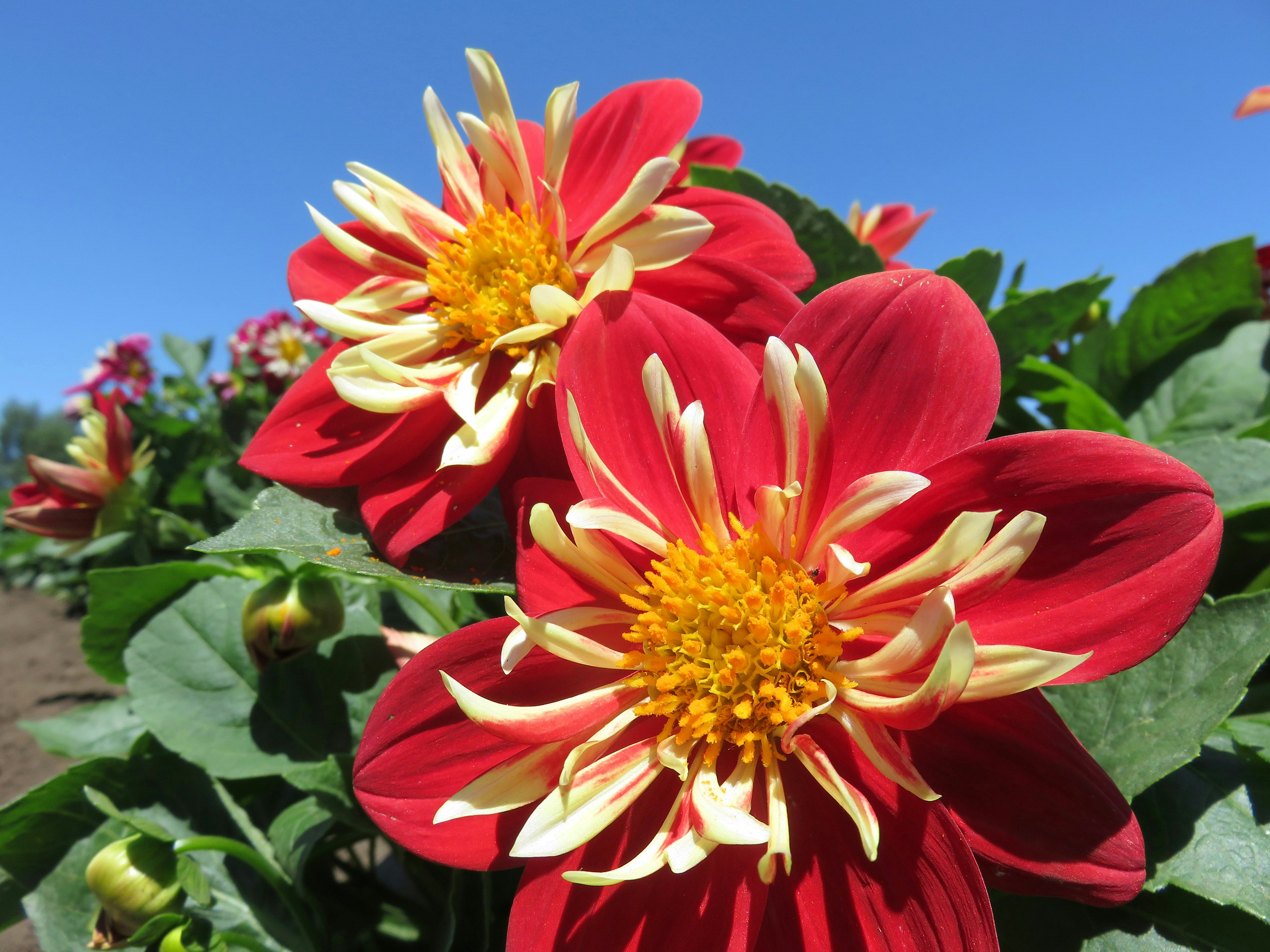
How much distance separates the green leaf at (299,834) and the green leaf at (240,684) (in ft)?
0.24

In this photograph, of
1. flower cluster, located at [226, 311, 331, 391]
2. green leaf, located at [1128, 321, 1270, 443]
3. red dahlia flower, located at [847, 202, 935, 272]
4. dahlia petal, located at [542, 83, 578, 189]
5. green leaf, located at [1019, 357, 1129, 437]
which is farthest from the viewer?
flower cluster, located at [226, 311, 331, 391]

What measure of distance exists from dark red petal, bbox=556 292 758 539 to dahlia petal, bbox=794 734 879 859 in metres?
0.20

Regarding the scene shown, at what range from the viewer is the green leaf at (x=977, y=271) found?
941 millimetres

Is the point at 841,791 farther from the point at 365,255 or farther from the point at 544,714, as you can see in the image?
the point at 365,255

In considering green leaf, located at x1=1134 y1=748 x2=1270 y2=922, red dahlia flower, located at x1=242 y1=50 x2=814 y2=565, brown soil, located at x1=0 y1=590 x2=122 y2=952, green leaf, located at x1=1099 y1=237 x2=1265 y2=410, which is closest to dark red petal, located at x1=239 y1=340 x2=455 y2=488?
red dahlia flower, located at x1=242 y1=50 x2=814 y2=565

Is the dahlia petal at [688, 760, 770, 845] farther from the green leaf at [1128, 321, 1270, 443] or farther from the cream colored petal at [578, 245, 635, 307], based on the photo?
the green leaf at [1128, 321, 1270, 443]

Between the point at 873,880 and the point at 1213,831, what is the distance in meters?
0.39

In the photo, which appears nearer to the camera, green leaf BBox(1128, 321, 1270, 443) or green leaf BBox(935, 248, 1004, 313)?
green leaf BBox(935, 248, 1004, 313)

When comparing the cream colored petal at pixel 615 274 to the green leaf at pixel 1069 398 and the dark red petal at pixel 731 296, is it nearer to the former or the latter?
the dark red petal at pixel 731 296

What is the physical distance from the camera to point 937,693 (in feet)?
1.48

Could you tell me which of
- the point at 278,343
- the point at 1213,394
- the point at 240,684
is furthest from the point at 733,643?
the point at 278,343

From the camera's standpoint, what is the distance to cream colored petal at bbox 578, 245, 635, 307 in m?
0.65

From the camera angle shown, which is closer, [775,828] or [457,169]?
[775,828]

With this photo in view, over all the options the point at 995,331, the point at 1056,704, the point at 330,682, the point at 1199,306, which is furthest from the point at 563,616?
the point at 1199,306
